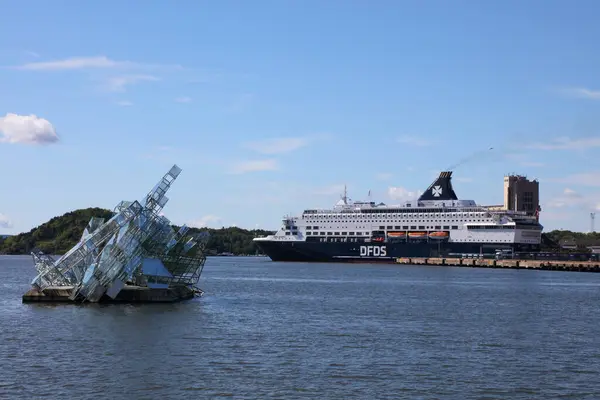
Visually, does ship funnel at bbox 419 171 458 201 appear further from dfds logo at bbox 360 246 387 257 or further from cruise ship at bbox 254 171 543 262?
dfds logo at bbox 360 246 387 257

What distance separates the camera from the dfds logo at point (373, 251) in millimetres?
125750

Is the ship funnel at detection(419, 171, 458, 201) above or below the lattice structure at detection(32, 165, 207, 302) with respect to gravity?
above

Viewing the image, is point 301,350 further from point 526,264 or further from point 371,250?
point 371,250

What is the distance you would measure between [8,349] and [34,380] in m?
5.97

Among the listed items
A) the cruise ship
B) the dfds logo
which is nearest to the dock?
the cruise ship

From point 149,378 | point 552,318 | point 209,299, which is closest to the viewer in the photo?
point 149,378

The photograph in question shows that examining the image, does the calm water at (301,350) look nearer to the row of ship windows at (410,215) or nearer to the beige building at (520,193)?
the row of ship windows at (410,215)

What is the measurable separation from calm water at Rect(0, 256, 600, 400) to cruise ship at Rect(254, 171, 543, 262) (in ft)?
237

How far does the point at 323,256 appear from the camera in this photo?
128375 mm

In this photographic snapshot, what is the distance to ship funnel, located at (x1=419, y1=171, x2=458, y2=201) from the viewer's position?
12938 centimetres

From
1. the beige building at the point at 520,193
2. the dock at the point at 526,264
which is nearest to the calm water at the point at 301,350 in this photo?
the dock at the point at 526,264

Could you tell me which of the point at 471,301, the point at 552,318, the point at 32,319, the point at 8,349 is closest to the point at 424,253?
the point at 471,301

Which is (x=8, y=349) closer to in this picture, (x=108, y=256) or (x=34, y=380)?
(x=34, y=380)

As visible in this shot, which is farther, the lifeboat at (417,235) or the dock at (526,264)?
the lifeboat at (417,235)
